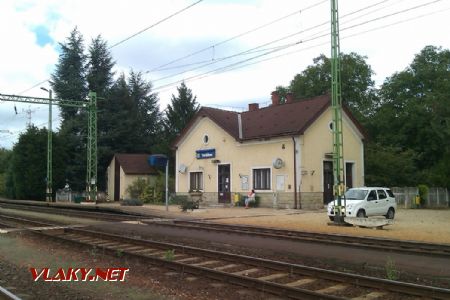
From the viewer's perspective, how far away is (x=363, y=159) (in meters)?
36.9

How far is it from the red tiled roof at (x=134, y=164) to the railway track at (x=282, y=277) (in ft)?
118

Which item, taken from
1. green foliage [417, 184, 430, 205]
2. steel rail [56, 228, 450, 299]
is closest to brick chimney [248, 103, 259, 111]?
green foliage [417, 184, 430, 205]

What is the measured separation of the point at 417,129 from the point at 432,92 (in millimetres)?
4499

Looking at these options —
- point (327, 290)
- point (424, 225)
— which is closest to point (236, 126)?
point (424, 225)

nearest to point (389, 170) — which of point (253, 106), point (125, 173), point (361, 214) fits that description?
point (253, 106)

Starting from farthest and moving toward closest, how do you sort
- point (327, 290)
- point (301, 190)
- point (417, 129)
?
point (417, 129)
point (301, 190)
point (327, 290)

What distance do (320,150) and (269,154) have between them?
3.50 m

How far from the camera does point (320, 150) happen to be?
33344 millimetres

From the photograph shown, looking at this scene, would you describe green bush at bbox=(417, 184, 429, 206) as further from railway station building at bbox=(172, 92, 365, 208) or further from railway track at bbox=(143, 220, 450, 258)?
railway track at bbox=(143, 220, 450, 258)

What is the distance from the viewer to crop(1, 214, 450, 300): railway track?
26.1ft

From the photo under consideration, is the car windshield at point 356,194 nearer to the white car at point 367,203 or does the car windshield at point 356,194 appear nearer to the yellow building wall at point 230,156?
the white car at point 367,203

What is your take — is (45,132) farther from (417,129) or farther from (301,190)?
(417,129)

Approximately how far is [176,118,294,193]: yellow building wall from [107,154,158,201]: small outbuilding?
776 centimetres

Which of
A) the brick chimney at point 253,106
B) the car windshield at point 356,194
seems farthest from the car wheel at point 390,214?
the brick chimney at point 253,106
